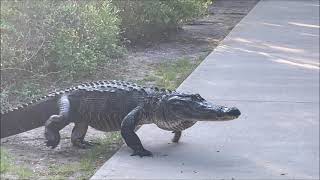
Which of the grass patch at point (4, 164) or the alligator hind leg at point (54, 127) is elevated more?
the grass patch at point (4, 164)

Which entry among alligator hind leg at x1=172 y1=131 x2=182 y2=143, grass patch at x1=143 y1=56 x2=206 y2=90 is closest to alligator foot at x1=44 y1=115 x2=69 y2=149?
alligator hind leg at x1=172 y1=131 x2=182 y2=143

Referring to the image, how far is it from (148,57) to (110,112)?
504 centimetres

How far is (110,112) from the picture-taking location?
615cm

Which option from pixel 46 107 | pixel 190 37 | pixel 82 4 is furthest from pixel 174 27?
pixel 46 107

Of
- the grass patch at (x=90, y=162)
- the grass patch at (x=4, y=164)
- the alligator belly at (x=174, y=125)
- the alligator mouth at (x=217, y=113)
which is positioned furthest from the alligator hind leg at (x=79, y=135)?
the alligator mouth at (x=217, y=113)

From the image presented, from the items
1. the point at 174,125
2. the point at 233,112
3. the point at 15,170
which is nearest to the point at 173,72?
the point at 174,125

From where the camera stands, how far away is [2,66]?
25.9 feet

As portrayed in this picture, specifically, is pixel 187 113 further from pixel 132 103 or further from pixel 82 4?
pixel 82 4

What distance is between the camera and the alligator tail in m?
6.25

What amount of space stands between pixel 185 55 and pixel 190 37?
210cm

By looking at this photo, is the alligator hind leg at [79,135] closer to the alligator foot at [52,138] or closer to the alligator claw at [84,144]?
the alligator claw at [84,144]

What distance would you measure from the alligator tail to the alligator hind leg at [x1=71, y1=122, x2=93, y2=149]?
226 millimetres

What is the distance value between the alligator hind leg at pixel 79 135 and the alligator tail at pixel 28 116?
23 centimetres

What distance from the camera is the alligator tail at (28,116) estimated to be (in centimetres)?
625
